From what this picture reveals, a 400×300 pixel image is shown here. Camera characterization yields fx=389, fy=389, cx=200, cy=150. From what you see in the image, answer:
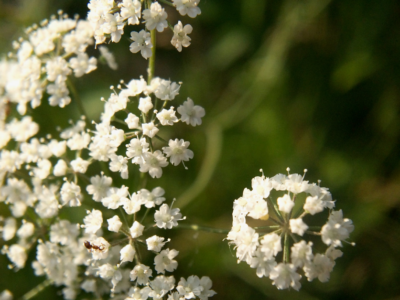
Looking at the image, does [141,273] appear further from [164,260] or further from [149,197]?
[149,197]

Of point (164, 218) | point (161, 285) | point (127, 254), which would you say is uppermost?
point (164, 218)

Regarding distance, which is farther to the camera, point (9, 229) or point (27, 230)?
point (9, 229)

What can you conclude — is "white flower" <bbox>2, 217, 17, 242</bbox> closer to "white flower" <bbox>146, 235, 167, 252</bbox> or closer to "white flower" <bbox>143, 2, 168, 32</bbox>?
"white flower" <bbox>146, 235, 167, 252</bbox>

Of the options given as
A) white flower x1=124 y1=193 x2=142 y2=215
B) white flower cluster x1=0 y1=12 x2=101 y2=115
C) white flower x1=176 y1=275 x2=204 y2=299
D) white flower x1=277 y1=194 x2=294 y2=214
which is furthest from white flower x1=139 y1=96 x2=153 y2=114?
white flower x1=176 y1=275 x2=204 y2=299

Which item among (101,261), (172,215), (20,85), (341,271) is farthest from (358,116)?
(20,85)

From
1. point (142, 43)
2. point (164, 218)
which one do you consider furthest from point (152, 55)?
point (164, 218)

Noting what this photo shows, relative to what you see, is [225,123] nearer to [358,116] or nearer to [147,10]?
[358,116]

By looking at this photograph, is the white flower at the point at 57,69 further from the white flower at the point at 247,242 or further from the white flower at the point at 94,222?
the white flower at the point at 247,242
